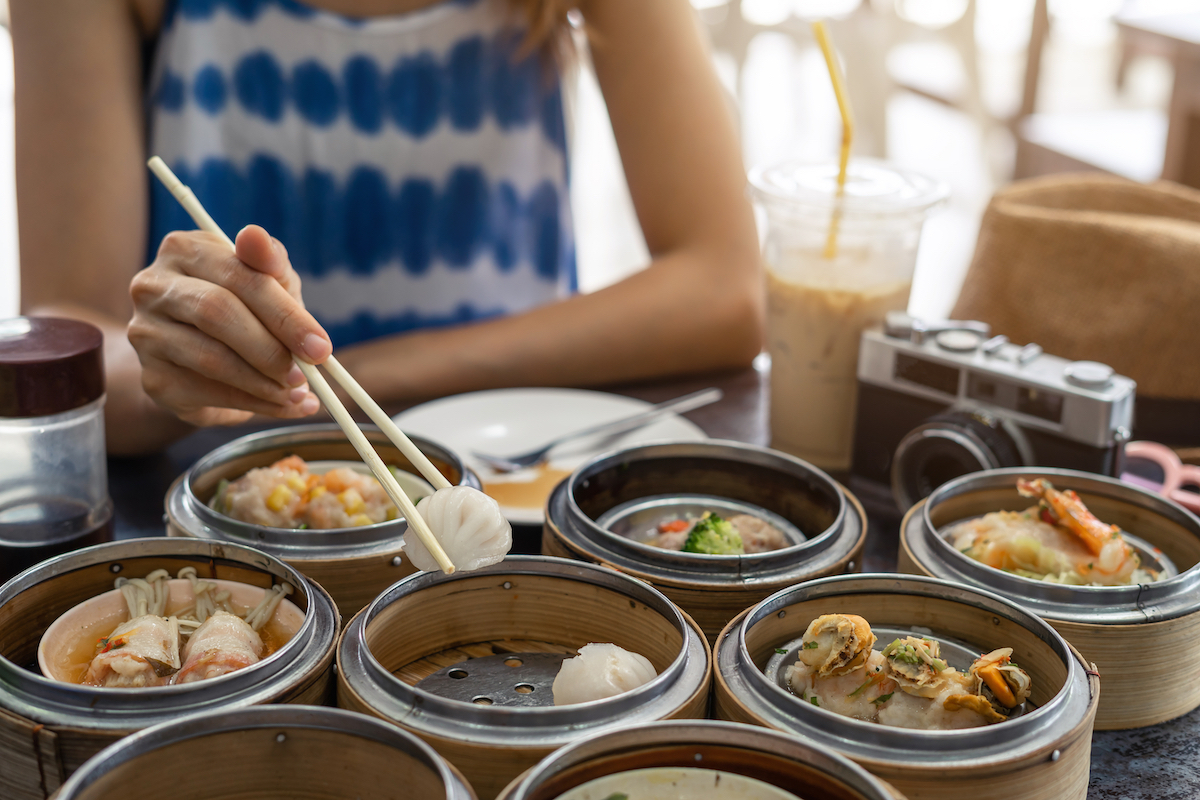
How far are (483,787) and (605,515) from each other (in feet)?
1.90

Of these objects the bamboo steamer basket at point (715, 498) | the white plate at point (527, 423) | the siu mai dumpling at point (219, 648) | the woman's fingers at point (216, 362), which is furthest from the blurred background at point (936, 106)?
the siu mai dumpling at point (219, 648)

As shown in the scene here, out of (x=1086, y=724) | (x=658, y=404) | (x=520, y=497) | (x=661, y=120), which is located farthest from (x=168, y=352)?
(x=661, y=120)

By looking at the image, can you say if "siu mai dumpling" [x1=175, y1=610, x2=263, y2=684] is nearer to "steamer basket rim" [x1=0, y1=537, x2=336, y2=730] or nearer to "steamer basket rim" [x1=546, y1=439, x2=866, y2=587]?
"steamer basket rim" [x1=0, y1=537, x2=336, y2=730]

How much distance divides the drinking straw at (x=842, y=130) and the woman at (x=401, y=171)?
425 mm

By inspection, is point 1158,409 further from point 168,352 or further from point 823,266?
point 168,352

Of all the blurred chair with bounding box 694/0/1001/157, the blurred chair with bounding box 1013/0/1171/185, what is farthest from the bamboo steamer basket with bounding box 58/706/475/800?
the blurred chair with bounding box 694/0/1001/157

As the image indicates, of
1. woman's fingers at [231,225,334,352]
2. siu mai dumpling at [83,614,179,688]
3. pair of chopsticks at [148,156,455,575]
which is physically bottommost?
siu mai dumpling at [83,614,179,688]

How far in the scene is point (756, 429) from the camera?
72.0 inches

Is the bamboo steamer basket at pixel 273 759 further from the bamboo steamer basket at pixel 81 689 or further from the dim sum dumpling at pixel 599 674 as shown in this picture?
the dim sum dumpling at pixel 599 674

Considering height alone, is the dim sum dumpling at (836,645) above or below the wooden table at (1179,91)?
below

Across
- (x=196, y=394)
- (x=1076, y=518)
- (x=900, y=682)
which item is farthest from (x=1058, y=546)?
(x=196, y=394)

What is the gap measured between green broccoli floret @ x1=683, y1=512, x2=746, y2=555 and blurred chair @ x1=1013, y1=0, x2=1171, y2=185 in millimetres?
4493

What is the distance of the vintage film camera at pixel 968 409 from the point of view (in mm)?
1355

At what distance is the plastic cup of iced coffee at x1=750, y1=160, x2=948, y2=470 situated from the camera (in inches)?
64.8
